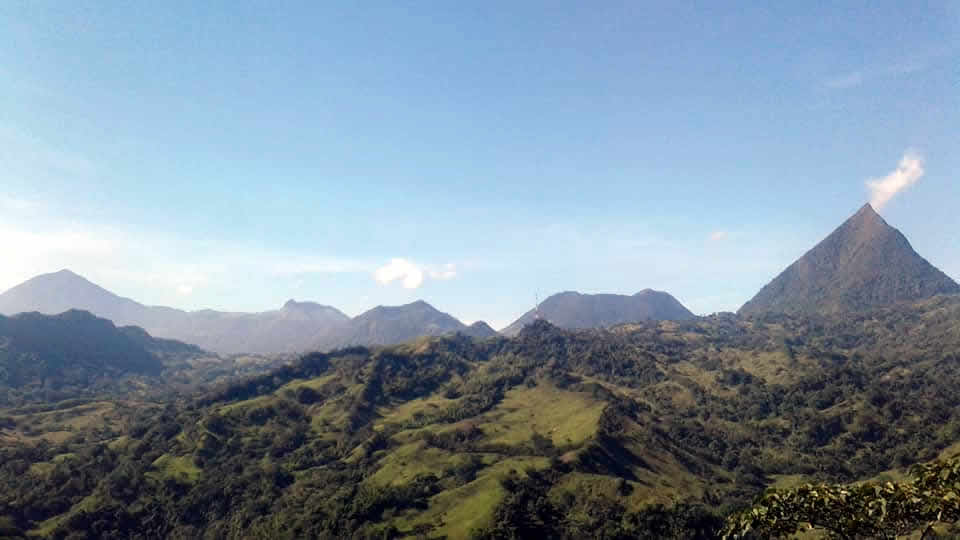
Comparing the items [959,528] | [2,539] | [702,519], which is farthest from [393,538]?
[959,528]

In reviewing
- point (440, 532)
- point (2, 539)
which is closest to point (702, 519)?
point (440, 532)

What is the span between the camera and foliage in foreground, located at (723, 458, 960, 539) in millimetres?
24828

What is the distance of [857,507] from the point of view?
25.4 m

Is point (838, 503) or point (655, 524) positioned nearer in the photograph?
point (838, 503)

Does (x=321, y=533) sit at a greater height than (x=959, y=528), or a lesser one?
lesser

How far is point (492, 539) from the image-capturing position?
181m

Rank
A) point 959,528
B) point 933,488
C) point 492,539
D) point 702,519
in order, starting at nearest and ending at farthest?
1. point 933,488
2. point 959,528
3. point 492,539
4. point 702,519

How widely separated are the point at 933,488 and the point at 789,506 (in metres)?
5.77

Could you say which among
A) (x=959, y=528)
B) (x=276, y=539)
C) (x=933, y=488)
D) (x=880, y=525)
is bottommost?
(x=276, y=539)

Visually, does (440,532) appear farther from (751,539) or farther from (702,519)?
(751,539)

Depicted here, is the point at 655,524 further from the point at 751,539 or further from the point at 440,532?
the point at 440,532

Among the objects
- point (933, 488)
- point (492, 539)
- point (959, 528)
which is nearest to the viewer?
point (933, 488)

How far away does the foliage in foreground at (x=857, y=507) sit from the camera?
81.5ft

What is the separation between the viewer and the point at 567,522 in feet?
645
